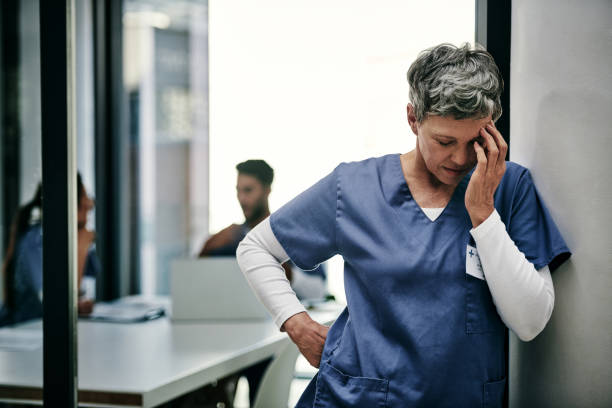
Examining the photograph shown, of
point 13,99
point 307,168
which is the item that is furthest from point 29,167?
point 307,168

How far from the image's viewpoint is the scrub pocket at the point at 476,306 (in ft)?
3.38

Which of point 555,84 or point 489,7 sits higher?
point 489,7

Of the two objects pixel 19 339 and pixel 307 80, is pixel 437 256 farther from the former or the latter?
pixel 307 80

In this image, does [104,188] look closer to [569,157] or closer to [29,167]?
[29,167]

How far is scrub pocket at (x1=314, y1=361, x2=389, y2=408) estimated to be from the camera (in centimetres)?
108

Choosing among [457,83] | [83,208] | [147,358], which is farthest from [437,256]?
[83,208]

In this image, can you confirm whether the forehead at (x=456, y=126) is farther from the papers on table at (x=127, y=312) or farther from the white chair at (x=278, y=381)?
the papers on table at (x=127, y=312)

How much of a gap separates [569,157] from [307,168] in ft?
3.94

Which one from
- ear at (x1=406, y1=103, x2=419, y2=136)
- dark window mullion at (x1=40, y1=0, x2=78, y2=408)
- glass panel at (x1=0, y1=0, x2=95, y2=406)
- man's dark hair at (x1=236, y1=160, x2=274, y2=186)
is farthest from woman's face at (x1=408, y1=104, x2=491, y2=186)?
glass panel at (x1=0, y1=0, x2=95, y2=406)

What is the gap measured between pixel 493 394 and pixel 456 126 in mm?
479

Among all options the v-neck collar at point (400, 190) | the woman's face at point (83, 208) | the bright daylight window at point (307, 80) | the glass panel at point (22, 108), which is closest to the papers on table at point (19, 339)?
the woman's face at point (83, 208)

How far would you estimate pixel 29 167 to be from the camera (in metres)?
3.67

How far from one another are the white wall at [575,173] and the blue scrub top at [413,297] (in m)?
0.05

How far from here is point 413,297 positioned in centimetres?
106
